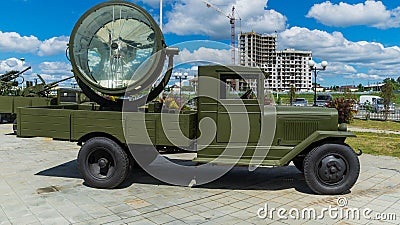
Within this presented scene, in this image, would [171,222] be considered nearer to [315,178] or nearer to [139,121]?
[139,121]

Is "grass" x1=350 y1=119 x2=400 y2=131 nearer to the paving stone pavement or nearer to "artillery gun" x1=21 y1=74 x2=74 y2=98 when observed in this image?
the paving stone pavement

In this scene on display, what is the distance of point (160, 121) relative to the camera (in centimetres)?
601

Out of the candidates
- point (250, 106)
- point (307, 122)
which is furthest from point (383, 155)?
point (250, 106)

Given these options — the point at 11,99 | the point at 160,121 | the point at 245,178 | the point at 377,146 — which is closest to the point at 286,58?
the point at 11,99

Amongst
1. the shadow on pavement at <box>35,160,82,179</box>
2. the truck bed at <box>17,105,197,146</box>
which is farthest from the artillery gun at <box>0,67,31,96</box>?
the truck bed at <box>17,105,197,146</box>

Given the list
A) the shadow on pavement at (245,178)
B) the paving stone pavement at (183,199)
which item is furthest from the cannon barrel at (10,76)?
the shadow on pavement at (245,178)

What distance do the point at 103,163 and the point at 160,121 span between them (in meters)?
1.30

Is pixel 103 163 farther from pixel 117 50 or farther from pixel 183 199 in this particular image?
pixel 117 50

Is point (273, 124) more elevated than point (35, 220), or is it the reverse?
point (273, 124)

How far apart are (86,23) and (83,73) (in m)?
0.91

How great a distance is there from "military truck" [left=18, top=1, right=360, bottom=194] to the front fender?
0.6 inches

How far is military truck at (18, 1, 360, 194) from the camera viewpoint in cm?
601

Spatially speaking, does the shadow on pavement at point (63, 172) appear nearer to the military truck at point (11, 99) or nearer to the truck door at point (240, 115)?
the truck door at point (240, 115)

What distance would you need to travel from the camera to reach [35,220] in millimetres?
4641
